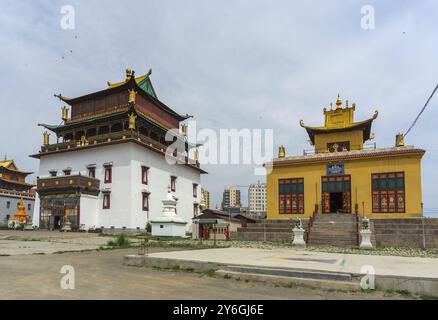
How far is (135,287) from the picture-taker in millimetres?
7703

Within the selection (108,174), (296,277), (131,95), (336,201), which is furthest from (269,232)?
(131,95)

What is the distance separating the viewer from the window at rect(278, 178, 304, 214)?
28.8m

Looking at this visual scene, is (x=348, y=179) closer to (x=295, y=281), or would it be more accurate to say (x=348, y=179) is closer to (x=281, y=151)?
(x=281, y=151)

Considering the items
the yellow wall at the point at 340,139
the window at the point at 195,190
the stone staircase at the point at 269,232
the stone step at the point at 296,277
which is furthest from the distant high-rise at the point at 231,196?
the stone step at the point at 296,277

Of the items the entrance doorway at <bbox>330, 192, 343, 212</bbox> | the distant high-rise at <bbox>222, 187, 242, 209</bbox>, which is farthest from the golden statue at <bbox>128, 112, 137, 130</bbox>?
the distant high-rise at <bbox>222, 187, 242, 209</bbox>

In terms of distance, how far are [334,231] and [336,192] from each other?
5754mm

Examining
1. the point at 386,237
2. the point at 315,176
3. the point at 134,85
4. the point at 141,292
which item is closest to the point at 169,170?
the point at 134,85

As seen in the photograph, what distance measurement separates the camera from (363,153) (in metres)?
27.0

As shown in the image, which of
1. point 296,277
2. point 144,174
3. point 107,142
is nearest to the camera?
point 296,277

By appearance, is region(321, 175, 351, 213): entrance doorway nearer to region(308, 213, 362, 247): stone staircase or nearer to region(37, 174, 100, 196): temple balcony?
region(308, 213, 362, 247): stone staircase

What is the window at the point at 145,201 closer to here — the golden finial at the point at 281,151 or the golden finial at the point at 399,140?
the golden finial at the point at 281,151

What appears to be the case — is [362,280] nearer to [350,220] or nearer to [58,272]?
[58,272]

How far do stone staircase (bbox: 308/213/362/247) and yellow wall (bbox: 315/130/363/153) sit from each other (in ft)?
28.4
